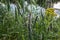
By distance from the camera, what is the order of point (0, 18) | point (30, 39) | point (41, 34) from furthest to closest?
point (0, 18), point (41, 34), point (30, 39)

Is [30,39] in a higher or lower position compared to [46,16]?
lower

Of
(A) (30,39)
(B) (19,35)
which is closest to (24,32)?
(B) (19,35)

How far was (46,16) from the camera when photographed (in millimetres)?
2273

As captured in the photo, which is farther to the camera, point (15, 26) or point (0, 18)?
point (0, 18)

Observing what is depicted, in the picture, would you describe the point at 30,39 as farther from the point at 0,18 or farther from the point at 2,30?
the point at 0,18

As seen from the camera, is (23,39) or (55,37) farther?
(55,37)

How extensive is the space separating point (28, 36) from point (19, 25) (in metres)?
0.25

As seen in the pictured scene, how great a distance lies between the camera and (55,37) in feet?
6.82

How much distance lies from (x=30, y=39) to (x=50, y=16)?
0.57 m

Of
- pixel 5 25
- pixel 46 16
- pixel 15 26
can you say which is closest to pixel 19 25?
pixel 15 26

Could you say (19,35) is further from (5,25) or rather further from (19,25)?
Answer: (5,25)

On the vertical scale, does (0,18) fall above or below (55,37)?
above

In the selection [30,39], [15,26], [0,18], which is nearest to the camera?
[30,39]

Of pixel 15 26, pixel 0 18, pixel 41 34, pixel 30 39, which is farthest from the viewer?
pixel 0 18
